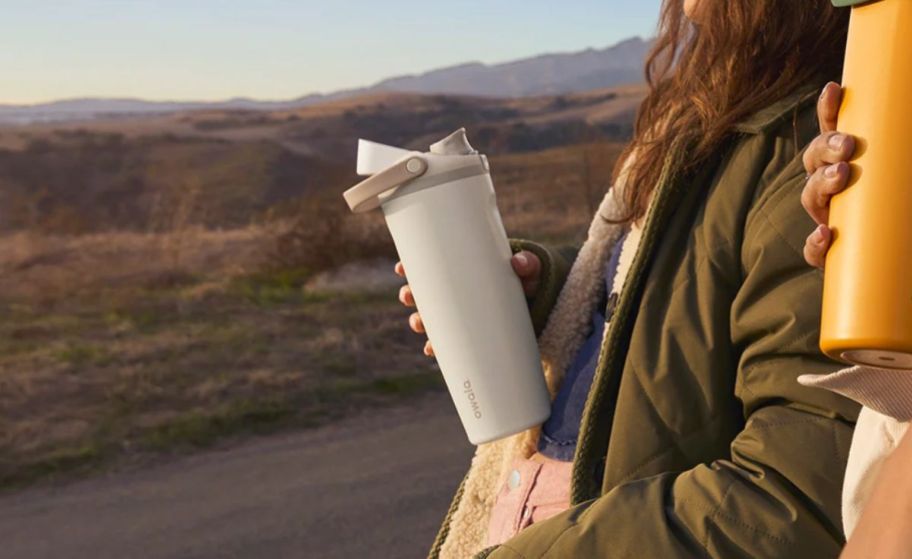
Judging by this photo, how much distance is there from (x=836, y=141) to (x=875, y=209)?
7 cm

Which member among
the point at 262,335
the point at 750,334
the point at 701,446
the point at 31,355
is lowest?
the point at 262,335

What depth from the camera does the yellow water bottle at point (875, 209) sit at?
77 cm

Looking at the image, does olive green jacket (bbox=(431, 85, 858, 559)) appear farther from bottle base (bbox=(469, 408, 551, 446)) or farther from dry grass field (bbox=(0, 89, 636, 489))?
dry grass field (bbox=(0, 89, 636, 489))

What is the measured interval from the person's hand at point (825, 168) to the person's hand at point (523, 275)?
33.1 inches

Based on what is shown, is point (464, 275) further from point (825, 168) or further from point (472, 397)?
point (825, 168)

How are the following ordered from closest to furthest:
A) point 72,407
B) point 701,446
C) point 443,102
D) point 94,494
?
point 701,446 < point 94,494 < point 72,407 < point 443,102

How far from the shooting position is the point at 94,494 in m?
5.09

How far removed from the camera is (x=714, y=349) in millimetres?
1334

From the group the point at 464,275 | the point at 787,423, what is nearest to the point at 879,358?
the point at 787,423

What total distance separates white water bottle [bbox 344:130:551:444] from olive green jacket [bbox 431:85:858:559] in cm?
22

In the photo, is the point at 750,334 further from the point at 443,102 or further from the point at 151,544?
the point at 443,102

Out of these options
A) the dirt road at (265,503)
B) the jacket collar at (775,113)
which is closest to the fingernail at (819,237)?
the jacket collar at (775,113)

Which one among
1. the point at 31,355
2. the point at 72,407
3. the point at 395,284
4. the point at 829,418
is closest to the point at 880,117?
the point at 829,418

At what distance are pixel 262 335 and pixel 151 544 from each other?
9.71 feet
